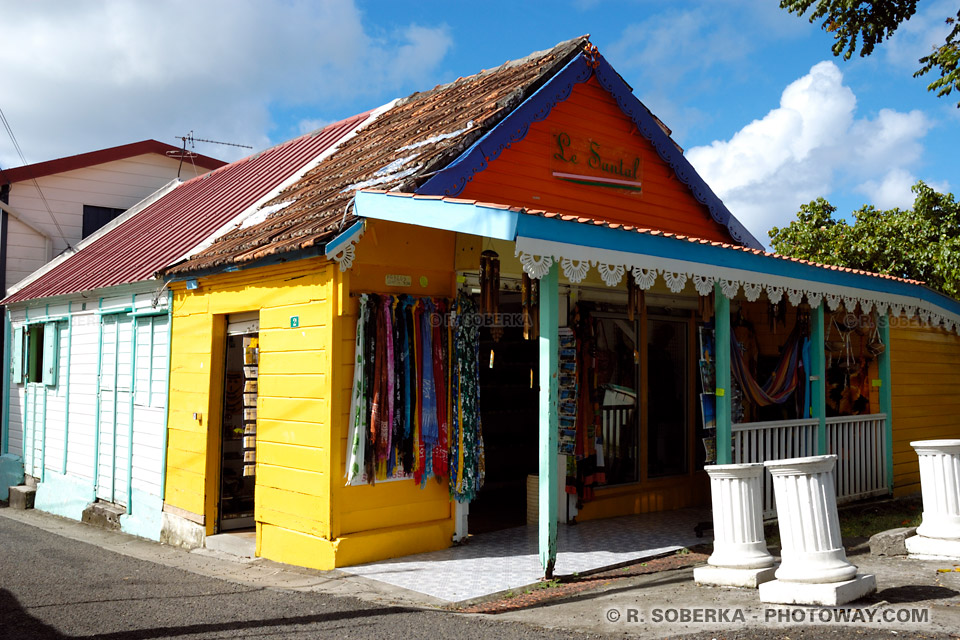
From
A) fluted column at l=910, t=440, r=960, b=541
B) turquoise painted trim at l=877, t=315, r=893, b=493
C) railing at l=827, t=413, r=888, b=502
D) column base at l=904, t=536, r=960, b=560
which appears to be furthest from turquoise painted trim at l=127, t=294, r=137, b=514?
turquoise painted trim at l=877, t=315, r=893, b=493

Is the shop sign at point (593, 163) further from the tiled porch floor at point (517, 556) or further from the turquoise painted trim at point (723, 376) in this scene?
the tiled porch floor at point (517, 556)

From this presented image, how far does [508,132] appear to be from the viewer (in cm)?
823

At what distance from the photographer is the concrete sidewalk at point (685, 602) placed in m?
4.86

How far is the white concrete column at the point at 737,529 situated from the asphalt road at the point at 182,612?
5.61 ft

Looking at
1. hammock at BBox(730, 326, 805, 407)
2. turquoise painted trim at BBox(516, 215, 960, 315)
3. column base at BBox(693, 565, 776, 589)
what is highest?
turquoise painted trim at BBox(516, 215, 960, 315)

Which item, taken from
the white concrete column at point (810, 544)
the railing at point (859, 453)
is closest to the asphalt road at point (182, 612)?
the white concrete column at point (810, 544)

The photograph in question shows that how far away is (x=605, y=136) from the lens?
9523mm

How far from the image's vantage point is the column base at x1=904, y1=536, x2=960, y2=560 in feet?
22.0

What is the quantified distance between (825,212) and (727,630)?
16.7m

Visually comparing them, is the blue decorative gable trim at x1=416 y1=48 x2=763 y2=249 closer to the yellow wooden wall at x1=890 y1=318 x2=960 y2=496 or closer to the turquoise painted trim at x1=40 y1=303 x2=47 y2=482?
the yellow wooden wall at x1=890 y1=318 x2=960 y2=496

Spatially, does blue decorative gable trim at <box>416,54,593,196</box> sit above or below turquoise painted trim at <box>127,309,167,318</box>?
above

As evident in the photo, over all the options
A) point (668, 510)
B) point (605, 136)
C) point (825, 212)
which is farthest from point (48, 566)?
point (825, 212)

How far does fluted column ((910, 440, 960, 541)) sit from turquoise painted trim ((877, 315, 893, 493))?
3427mm

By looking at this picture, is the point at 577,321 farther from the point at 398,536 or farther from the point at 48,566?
the point at 48,566
